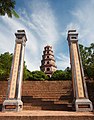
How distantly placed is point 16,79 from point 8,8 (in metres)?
4.93

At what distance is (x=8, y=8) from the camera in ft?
29.9

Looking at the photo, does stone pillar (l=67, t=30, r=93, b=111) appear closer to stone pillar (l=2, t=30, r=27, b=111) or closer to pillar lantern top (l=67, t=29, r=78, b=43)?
pillar lantern top (l=67, t=29, r=78, b=43)

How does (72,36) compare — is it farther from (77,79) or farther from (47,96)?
(47,96)

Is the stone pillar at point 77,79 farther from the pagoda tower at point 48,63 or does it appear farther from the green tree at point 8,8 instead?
the pagoda tower at point 48,63

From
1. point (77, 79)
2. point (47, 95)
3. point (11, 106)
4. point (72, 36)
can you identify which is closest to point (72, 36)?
point (72, 36)

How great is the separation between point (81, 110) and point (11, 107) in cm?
436

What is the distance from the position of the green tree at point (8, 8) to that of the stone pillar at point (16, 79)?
2344 millimetres

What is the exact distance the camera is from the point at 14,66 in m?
10.0

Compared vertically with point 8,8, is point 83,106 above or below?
below

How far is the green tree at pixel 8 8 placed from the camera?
29.2 feet

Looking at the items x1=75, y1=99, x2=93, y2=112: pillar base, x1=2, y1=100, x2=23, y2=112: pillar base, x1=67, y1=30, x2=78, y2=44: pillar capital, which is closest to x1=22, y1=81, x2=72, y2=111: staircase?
x1=75, y1=99, x2=93, y2=112: pillar base

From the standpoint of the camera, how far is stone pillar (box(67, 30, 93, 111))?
27.6ft

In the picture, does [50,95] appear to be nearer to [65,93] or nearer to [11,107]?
[65,93]

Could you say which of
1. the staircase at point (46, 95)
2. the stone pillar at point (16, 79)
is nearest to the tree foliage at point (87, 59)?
the staircase at point (46, 95)
